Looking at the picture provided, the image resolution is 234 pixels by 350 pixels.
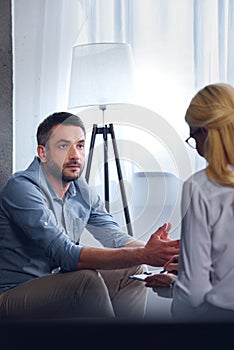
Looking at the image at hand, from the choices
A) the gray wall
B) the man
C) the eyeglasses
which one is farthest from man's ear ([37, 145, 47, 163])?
the eyeglasses

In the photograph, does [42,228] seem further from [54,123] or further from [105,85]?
[105,85]

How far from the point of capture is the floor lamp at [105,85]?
180 centimetres

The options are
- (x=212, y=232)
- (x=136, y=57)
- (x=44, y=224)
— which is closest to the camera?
(x=212, y=232)

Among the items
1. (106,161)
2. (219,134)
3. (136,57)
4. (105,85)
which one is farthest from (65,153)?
(219,134)

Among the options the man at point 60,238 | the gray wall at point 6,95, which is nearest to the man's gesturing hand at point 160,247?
the man at point 60,238

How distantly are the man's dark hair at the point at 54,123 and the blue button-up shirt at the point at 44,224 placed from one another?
67 mm

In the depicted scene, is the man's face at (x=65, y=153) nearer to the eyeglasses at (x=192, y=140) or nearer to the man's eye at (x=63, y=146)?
the man's eye at (x=63, y=146)

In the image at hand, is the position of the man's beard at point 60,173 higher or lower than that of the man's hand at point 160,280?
higher

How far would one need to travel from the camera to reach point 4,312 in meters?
1.71

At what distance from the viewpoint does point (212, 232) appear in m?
1.42

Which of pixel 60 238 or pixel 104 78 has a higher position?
pixel 104 78

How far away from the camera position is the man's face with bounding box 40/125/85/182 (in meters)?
1.75

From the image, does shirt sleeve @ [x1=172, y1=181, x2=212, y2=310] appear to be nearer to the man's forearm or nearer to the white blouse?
the white blouse

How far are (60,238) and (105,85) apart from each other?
1.47 ft
